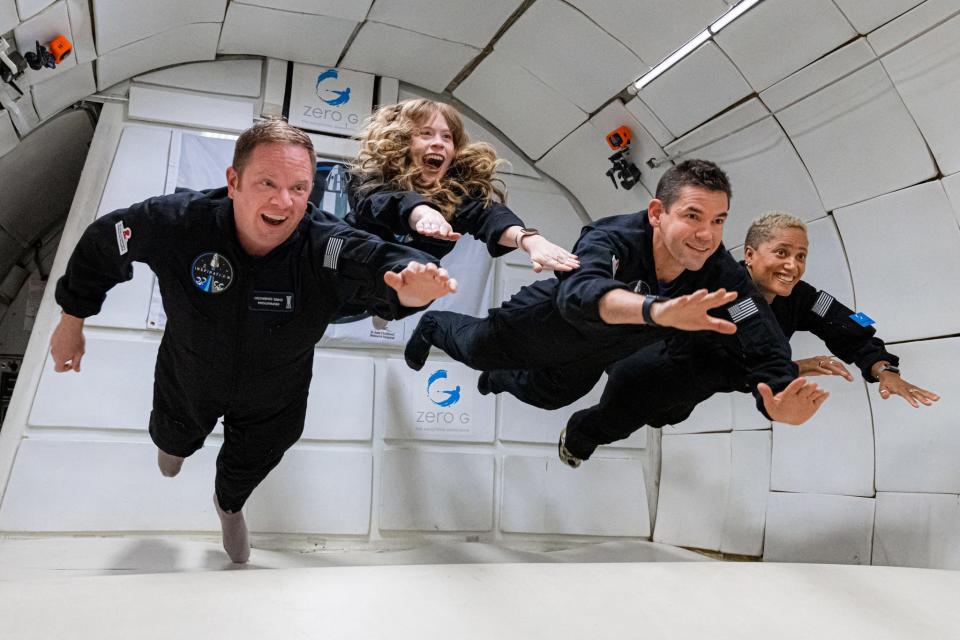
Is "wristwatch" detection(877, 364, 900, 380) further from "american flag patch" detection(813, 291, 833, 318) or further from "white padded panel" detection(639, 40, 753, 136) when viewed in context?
"white padded panel" detection(639, 40, 753, 136)

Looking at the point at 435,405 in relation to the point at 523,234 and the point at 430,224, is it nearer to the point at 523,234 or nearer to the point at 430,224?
the point at 523,234

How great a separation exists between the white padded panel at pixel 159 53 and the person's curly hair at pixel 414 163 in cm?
165

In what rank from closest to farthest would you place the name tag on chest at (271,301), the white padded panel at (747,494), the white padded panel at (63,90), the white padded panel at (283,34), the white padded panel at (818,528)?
1. the name tag on chest at (271,301)
2. the white padded panel at (818,528)
3. the white padded panel at (63,90)
4. the white padded panel at (747,494)
5. the white padded panel at (283,34)

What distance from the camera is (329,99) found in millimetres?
4543

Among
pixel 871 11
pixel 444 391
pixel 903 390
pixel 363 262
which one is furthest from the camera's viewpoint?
pixel 444 391

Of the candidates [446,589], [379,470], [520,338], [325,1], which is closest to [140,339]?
[379,470]

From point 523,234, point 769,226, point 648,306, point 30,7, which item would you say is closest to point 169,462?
point 523,234

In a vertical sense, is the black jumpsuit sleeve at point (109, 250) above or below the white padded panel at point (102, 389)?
above

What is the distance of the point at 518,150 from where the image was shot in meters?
4.97

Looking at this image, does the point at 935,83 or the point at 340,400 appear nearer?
the point at 935,83

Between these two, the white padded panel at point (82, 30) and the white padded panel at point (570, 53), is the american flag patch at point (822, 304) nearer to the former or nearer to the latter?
the white padded panel at point (570, 53)

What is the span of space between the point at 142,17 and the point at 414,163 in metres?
1.81

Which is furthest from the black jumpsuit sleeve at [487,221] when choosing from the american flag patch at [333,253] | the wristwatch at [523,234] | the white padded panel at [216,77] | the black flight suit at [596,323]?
the white padded panel at [216,77]

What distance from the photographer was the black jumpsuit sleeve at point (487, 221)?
2.71 metres
